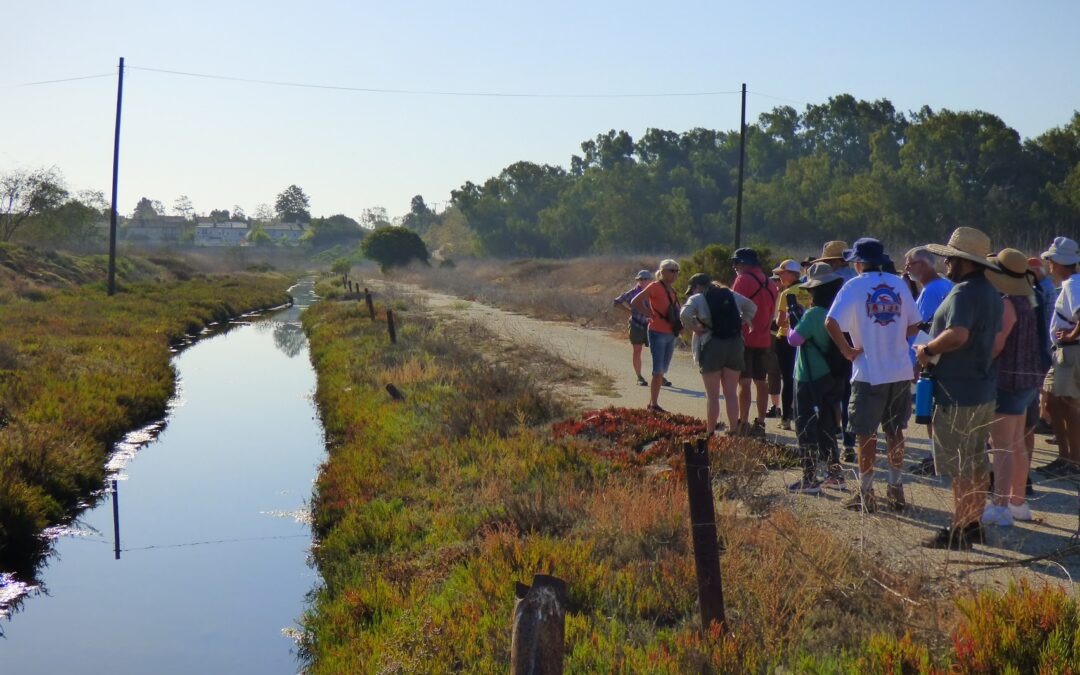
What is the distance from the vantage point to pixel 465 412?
12.3 meters

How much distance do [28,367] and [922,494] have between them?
15.1m

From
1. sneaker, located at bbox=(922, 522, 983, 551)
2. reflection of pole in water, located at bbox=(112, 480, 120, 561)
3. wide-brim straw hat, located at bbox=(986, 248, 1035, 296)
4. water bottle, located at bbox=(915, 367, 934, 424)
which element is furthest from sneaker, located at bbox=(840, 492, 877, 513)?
reflection of pole in water, located at bbox=(112, 480, 120, 561)

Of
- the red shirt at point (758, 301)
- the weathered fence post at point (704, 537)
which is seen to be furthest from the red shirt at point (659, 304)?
the weathered fence post at point (704, 537)

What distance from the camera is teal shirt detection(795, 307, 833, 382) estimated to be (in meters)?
8.02

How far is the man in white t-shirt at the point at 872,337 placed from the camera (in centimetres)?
709

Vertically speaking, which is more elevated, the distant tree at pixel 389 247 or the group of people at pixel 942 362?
the distant tree at pixel 389 247

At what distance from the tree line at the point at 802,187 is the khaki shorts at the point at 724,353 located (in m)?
35.0

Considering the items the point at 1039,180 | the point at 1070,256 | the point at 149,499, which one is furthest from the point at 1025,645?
Answer: the point at 1039,180

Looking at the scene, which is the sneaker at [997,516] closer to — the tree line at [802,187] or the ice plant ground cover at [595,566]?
the ice plant ground cover at [595,566]

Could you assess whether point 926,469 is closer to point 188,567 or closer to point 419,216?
point 188,567

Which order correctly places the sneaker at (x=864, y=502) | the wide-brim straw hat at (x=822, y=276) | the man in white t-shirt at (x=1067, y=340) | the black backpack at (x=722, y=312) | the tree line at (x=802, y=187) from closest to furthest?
the sneaker at (x=864, y=502)
the man in white t-shirt at (x=1067, y=340)
the wide-brim straw hat at (x=822, y=276)
the black backpack at (x=722, y=312)
the tree line at (x=802, y=187)

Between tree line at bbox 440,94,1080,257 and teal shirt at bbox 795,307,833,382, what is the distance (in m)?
36.1

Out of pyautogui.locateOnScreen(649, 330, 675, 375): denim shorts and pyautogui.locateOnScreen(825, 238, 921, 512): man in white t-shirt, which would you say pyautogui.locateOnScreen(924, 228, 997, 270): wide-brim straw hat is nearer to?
pyautogui.locateOnScreen(825, 238, 921, 512): man in white t-shirt

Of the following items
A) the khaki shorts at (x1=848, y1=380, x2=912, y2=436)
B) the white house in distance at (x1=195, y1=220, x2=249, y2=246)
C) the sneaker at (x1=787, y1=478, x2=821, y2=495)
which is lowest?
the sneaker at (x1=787, y1=478, x2=821, y2=495)
